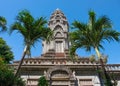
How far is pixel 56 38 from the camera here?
165 feet

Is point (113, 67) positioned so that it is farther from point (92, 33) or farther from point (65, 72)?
point (92, 33)

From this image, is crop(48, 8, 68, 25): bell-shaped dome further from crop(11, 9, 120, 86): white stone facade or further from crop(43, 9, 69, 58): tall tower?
crop(11, 9, 120, 86): white stone facade

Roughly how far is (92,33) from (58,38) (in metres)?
28.3

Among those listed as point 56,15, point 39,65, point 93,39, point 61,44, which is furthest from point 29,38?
point 56,15

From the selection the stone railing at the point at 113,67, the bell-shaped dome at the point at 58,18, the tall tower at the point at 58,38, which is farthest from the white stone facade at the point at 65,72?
the bell-shaped dome at the point at 58,18

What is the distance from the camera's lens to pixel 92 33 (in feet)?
73.5

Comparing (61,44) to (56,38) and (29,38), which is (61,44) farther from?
(29,38)

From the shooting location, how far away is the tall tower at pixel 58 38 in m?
47.4

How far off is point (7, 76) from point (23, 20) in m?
5.34

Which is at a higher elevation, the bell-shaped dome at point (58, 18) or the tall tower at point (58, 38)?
the bell-shaped dome at point (58, 18)

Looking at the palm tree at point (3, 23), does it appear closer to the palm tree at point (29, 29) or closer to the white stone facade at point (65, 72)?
the palm tree at point (29, 29)

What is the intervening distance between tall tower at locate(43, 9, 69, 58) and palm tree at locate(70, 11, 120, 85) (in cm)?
2314

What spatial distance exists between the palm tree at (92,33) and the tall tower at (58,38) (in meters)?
23.1

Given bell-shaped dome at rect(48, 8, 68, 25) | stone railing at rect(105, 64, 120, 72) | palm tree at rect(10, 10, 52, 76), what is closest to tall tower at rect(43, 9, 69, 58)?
bell-shaped dome at rect(48, 8, 68, 25)
